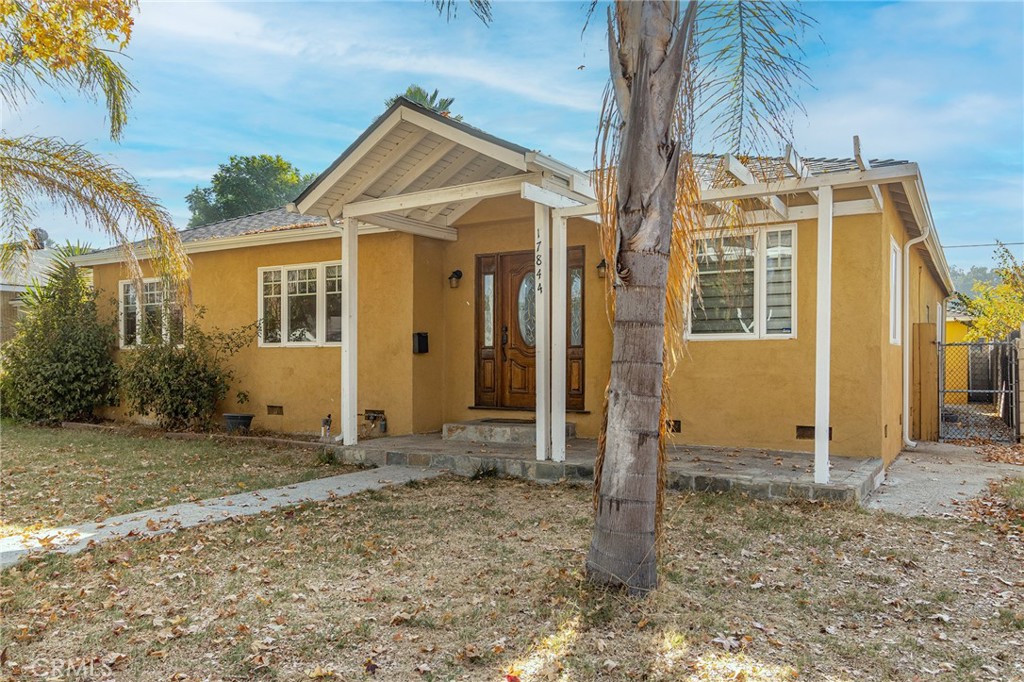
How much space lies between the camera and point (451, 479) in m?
7.83

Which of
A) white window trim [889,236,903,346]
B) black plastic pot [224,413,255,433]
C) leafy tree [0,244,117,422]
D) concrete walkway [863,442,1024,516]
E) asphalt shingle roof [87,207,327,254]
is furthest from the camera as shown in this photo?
leafy tree [0,244,117,422]

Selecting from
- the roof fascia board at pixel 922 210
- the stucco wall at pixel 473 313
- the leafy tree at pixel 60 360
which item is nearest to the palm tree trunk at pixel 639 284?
the roof fascia board at pixel 922 210

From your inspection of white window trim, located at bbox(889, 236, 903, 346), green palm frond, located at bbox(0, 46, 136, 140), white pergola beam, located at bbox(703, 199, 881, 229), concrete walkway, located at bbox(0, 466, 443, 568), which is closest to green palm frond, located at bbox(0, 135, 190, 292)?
green palm frond, located at bbox(0, 46, 136, 140)

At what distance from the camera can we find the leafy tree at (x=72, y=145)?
744 cm

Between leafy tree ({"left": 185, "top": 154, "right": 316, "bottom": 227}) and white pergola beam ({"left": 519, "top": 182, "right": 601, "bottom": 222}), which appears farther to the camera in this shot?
leafy tree ({"left": 185, "top": 154, "right": 316, "bottom": 227})

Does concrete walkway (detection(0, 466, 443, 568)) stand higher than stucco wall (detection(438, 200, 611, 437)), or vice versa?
stucco wall (detection(438, 200, 611, 437))

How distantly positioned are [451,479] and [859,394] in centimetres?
467

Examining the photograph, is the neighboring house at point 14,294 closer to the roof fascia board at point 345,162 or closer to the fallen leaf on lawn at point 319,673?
the roof fascia board at point 345,162

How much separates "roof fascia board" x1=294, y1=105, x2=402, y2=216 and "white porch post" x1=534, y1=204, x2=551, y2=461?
183cm

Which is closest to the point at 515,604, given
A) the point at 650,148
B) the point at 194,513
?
the point at 650,148

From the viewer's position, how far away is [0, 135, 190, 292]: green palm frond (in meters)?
7.39

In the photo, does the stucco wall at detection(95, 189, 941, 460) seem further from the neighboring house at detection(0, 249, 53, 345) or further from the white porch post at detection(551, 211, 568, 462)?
the neighboring house at detection(0, 249, 53, 345)

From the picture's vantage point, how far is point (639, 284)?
3.97 meters

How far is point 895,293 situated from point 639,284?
705 centimetres
